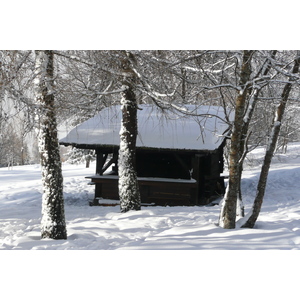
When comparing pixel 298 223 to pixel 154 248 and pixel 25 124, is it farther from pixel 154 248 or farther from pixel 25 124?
pixel 25 124

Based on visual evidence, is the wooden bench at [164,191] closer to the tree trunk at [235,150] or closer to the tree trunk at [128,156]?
the tree trunk at [128,156]

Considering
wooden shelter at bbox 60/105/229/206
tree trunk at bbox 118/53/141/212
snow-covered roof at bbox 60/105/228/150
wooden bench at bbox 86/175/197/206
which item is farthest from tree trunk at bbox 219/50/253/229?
wooden bench at bbox 86/175/197/206

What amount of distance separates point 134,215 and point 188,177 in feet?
17.0

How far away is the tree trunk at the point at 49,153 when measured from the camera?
20.3ft

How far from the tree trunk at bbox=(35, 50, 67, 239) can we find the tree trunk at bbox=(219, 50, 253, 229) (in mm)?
3082

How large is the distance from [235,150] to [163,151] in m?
5.38

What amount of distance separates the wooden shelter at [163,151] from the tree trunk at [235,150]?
427cm

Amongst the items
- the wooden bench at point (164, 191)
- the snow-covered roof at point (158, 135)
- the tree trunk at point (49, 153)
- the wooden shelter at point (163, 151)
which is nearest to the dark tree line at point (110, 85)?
the tree trunk at point (49, 153)

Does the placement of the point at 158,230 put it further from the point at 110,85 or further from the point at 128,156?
Result: the point at 110,85

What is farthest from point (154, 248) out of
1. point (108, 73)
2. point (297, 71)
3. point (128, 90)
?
point (128, 90)

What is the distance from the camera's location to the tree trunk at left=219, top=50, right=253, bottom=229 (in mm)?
6621

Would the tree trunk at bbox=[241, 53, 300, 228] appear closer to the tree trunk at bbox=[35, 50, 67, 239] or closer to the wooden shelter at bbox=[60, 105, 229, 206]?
the tree trunk at bbox=[35, 50, 67, 239]

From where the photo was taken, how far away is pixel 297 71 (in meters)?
7.38

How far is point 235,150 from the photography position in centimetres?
677
